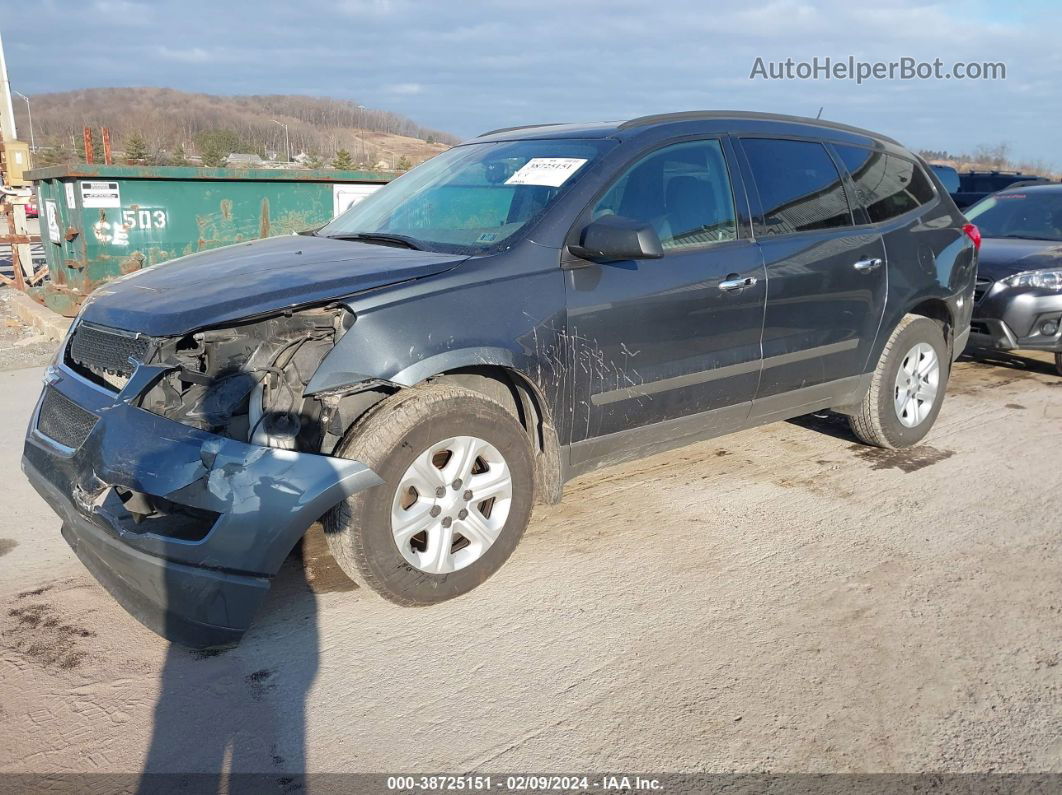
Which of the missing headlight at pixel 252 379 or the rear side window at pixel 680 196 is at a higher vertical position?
the rear side window at pixel 680 196

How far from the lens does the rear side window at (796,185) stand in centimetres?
427

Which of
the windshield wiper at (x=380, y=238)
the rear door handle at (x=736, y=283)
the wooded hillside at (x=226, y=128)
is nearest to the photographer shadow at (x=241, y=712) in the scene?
the windshield wiper at (x=380, y=238)

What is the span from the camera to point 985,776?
2396mm

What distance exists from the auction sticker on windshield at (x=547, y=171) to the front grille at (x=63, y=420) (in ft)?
6.63

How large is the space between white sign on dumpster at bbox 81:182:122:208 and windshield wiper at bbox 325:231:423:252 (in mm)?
6246

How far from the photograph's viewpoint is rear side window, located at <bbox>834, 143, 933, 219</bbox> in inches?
189

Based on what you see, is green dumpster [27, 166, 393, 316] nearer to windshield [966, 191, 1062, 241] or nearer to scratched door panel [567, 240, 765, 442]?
scratched door panel [567, 240, 765, 442]

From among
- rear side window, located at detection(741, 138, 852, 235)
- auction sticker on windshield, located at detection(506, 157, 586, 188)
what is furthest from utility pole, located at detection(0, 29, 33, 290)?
rear side window, located at detection(741, 138, 852, 235)

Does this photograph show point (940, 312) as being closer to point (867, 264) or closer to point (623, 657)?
point (867, 264)

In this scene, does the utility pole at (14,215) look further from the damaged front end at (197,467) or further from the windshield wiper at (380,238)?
the damaged front end at (197,467)

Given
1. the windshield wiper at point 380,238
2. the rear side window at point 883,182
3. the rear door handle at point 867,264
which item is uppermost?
the rear side window at point 883,182

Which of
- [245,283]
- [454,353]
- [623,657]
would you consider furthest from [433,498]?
[245,283]

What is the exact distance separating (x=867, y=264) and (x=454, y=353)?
2.60 meters

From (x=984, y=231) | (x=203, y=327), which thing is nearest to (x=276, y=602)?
(x=203, y=327)
